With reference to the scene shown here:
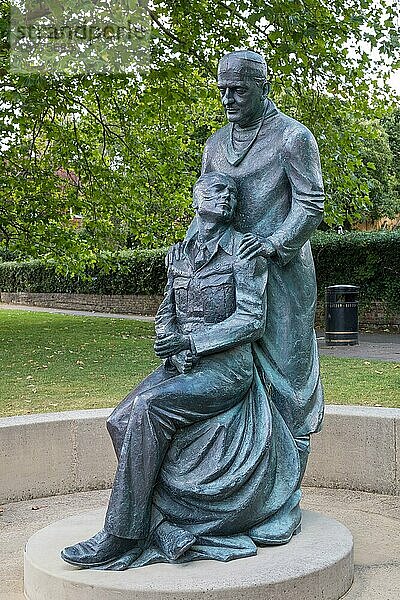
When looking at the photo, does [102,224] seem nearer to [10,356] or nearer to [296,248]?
[10,356]

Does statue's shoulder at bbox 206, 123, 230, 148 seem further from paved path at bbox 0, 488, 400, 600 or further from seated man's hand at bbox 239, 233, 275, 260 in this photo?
paved path at bbox 0, 488, 400, 600

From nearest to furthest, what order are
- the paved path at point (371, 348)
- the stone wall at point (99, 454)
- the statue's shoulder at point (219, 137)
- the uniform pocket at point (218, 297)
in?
the uniform pocket at point (218, 297)
the statue's shoulder at point (219, 137)
the stone wall at point (99, 454)
the paved path at point (371, 348)

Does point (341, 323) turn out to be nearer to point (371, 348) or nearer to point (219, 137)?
point (371, 348)

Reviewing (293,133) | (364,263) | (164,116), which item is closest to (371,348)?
(364,263)

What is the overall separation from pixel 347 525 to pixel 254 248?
2.10 m

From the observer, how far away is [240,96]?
4586 millimetres

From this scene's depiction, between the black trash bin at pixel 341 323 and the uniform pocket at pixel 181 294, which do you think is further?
the black trash bin at pixel 341 323

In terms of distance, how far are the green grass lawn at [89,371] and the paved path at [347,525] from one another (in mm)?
3552

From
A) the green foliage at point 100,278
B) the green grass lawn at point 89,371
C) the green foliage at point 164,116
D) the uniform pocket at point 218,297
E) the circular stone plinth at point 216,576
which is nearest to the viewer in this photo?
the circular stone plinth at point 216,576

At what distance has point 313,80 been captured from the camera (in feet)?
47.4

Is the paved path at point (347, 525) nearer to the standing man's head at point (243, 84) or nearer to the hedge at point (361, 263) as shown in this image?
the standing man's head at point (243, 84)

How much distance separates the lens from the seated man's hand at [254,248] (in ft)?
14.6

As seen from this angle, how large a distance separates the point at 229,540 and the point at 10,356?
11.7 m

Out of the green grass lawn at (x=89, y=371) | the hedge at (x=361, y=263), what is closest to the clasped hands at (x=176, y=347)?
the green grass lawn at (x=89, y=371)
